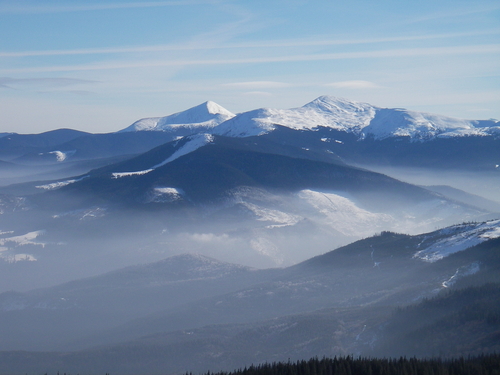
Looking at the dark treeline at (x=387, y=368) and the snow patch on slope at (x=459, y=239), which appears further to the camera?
the snow patch on slope at (x=459, y=239)

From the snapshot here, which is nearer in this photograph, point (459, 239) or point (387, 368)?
point (387, 368)

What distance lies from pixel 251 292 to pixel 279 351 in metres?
57.6

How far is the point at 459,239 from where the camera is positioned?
143125 millimetres

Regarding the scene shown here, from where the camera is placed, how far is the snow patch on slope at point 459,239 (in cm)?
13650

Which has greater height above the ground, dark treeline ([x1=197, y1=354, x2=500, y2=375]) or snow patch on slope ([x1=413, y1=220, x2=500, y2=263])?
snow patch on slope ([x1=413, y1=220, x2=500, y2=263])

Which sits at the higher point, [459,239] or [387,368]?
[459,239]

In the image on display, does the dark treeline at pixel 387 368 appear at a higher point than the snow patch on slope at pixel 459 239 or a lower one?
lower

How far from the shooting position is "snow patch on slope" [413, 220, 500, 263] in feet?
448

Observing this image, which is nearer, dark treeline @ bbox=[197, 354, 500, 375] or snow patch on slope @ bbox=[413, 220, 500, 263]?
dark treeline @ bbox=[197, 354, 500, 375]

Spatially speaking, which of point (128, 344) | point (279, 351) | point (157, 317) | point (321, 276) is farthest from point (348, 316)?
point (157, 317)

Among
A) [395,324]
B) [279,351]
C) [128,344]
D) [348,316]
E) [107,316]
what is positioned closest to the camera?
[395,324]

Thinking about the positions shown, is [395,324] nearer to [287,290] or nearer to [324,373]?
[324,373]

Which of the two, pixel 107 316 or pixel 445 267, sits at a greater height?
pixel 445 267

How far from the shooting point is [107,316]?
7244 inches
